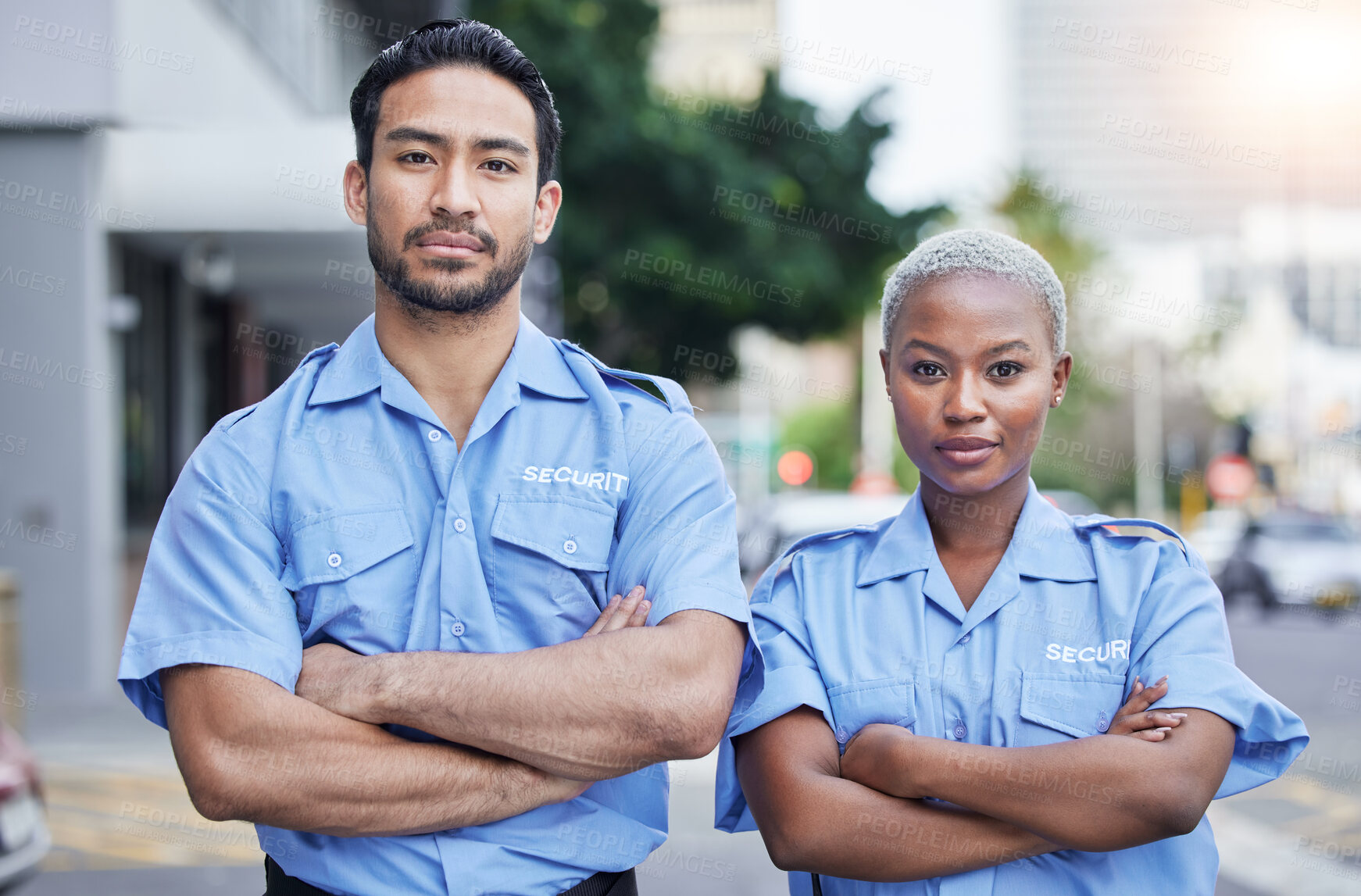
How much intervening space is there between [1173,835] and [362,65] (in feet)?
59.5

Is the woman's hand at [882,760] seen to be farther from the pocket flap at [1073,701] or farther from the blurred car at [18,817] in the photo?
the blurred car at [18,817]

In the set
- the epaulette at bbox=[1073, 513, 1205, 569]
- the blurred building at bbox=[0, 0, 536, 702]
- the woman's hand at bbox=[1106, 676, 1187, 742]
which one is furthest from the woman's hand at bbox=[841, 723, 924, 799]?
the blurred building at bbox=[0, 0, 536, 702]

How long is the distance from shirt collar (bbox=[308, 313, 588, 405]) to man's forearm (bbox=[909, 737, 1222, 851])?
944 mm

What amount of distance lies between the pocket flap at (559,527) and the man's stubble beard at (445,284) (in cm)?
35

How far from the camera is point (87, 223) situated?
29.8ft

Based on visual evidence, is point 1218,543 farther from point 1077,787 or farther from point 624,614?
point 624,614

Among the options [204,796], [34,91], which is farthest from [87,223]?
[204,796]

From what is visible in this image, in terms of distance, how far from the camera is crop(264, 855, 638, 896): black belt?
2010 millimetres

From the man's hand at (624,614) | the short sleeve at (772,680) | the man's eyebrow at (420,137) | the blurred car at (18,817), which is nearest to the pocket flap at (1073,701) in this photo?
the short sleeve at (772,680)

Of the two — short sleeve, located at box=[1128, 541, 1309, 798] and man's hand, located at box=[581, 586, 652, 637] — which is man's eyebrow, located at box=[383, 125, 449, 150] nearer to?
man's hand, located at box=[581, 586, 652, 637]

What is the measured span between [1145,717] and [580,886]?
99 centimetres

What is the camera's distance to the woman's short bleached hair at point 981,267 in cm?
217

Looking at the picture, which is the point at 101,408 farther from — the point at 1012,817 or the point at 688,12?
the point at 688,12

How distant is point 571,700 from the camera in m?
1.93
